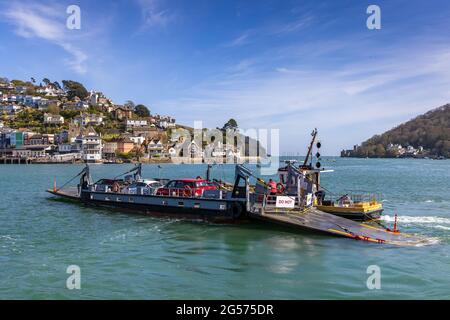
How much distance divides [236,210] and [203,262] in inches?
343

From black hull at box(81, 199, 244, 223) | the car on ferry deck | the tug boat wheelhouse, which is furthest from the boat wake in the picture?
the car on ferry deck

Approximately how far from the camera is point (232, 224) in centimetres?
2736

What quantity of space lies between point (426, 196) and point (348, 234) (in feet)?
103

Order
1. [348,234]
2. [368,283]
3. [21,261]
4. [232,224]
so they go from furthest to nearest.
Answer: [232,224] → [348,234] → [21,261] → [368,283]

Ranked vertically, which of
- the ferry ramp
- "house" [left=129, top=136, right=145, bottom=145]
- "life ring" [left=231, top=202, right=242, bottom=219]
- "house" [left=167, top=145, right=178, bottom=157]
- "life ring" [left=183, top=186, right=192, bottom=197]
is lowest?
the ferry ramp

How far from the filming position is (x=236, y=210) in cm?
2722

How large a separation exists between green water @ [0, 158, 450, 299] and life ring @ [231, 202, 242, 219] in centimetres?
91

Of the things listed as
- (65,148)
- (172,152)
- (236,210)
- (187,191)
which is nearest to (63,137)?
(65,148)

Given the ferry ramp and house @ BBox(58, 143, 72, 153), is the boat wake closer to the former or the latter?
the ferry ramp

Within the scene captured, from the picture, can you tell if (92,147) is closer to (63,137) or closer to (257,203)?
(63,137)

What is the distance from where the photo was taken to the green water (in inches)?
597

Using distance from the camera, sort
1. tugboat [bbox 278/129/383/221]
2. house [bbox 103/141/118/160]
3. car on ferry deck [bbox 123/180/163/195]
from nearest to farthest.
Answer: tugboat [bbox 278/129/383/221], car on ferry deck [bbox 123/180/163/195], house [bbox 103/141/118/160]
